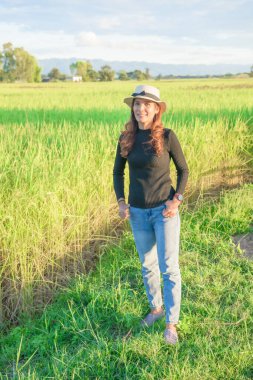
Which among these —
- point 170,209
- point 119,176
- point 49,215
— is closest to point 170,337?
point 170,209

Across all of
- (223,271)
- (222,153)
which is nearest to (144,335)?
(223,271)

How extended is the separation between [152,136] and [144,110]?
5.8 inches

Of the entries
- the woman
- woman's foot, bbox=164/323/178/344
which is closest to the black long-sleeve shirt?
the woman

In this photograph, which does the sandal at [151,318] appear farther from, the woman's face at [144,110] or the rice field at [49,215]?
the woman's face at [144,110]

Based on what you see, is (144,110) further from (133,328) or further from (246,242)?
(246,242)

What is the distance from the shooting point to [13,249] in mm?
3133

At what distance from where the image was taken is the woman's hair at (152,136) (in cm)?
238

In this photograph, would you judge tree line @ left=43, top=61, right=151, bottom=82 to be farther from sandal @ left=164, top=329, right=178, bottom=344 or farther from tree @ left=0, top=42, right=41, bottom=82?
sandal @ left=164, top=329, right=178, bottom=344

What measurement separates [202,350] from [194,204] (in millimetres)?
3106

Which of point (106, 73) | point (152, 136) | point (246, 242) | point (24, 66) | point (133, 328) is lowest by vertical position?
point (133, 328)

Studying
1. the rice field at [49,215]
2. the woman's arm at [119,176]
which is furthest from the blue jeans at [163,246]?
the rice field at [49,215]

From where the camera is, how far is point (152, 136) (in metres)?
2.39

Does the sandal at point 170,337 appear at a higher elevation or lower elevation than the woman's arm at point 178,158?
lower

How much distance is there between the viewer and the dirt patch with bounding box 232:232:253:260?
3885 millimetres
